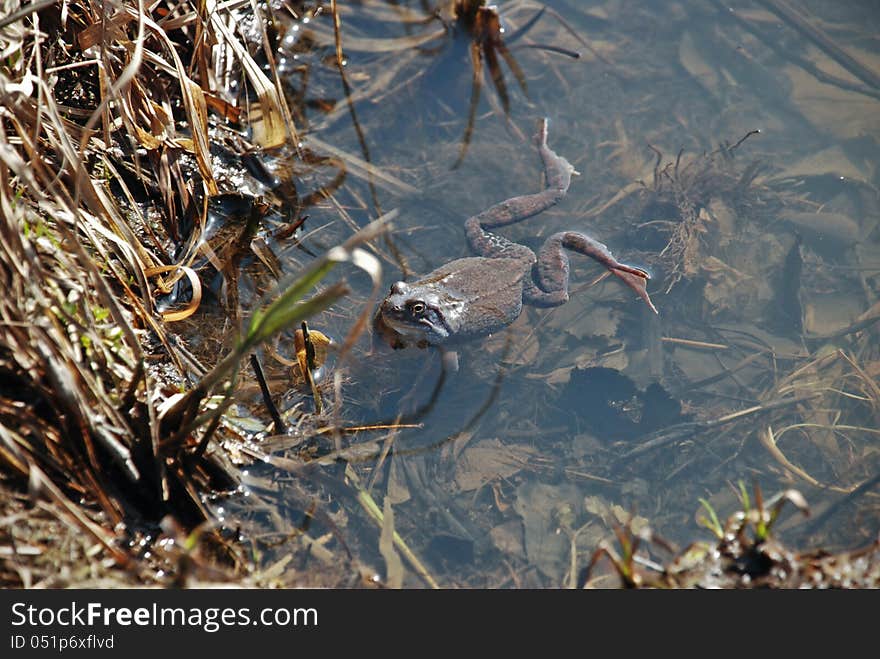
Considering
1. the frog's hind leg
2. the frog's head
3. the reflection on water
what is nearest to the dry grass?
the reflection on water

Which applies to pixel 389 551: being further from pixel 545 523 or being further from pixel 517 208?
pixel 517 208

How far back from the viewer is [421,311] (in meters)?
4.73

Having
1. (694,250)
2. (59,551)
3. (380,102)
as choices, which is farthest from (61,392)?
(694,250)

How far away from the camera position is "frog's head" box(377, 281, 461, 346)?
472cm

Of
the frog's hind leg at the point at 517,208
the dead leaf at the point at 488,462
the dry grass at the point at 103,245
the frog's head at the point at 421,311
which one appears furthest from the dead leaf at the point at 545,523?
the frog's hind leg at the point at 517,208

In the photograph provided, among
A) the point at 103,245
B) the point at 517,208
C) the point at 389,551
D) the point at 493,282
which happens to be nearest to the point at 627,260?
the point at 517,208

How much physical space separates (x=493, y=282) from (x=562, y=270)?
1.98ft

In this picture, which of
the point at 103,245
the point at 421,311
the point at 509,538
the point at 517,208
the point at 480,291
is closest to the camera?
the point at 103,245

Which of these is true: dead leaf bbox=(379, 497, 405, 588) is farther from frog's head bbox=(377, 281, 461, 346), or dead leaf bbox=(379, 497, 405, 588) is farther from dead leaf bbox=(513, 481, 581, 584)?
frog's head bbox=(377, 281, 461, 346)

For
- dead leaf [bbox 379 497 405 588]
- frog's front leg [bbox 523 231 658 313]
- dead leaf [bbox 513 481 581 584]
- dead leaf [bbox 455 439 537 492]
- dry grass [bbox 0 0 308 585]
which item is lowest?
dead leaf [bbox 513 481 581 584]

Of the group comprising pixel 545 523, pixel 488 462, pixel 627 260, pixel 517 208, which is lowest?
pixel 545 523

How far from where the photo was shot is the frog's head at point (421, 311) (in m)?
4.72

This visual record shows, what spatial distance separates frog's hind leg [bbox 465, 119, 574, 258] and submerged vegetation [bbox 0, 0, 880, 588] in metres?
0.18

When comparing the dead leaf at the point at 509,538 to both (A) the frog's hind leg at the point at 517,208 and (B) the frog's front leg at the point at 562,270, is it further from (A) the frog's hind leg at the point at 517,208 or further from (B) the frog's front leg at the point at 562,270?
(A) the frog's hind leg at the point at 517,208
